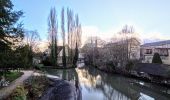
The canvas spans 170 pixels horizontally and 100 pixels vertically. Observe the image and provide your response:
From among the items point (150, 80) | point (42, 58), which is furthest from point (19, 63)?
point (42, 58)

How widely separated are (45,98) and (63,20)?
46.5 metres

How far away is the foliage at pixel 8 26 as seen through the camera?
52.6 feet

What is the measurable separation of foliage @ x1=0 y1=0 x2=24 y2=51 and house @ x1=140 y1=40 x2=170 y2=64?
1556 inches

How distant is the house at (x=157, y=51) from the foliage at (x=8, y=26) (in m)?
39.5

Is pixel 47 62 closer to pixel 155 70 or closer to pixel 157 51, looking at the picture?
pixel 157 51

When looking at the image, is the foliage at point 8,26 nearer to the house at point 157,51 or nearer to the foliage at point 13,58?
the foliage at point 13,58

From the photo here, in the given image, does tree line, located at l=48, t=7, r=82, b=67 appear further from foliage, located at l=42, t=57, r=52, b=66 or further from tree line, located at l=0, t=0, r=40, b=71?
tree line, located at l=0, t=0, r=40, b=71

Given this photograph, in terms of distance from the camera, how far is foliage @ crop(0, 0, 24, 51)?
52.6 feet

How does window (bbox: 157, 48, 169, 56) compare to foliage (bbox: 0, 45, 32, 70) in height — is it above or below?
above

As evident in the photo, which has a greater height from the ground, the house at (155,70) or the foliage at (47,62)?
the foliage at (47,62)

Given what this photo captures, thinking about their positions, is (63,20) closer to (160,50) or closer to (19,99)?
(160,50)

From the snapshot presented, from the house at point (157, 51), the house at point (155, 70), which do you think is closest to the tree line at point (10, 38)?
the house at point (155, 70)

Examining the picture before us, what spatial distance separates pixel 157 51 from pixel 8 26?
1689 inches

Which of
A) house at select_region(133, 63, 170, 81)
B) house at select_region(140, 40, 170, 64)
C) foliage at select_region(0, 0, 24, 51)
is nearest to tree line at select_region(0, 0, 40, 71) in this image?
foliage at select_region(0, 0, 24, 51)
